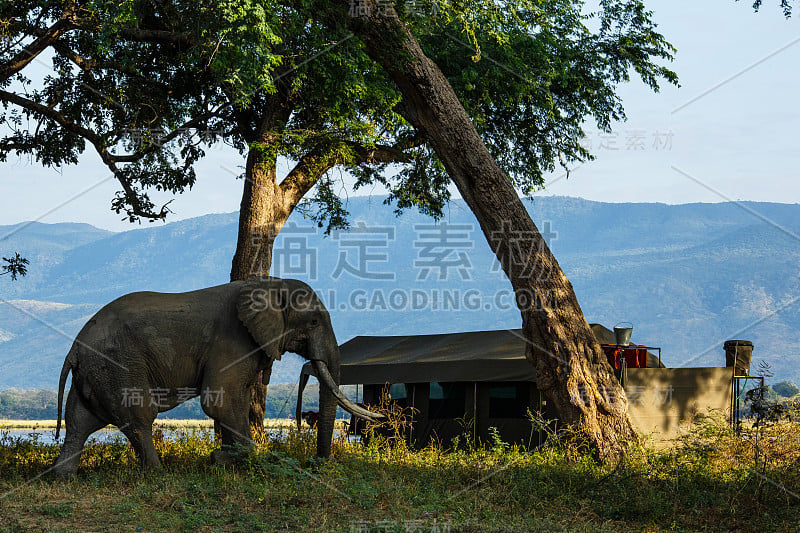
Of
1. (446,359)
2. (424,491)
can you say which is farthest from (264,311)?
(446,359)

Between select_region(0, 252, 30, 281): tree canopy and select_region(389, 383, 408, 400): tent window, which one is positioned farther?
select_region(389, 383, 408, 400): tent window

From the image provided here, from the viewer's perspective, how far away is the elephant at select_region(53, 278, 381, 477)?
10.9 meters

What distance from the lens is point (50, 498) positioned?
938cm

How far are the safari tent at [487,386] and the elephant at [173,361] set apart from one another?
10.2ft

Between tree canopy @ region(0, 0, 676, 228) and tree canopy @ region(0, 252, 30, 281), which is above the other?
tree canopy @ region(0, 0, 676, 228)

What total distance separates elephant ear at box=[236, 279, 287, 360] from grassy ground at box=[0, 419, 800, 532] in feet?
5.05

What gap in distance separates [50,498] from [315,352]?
3.97 metres

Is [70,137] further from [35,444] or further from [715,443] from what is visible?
[715,443]

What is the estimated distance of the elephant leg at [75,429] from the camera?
1084 cm

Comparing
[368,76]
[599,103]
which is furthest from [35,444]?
[599,103]

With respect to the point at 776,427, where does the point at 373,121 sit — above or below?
above

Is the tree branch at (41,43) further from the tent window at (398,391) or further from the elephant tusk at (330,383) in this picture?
the tent window at (398,391)

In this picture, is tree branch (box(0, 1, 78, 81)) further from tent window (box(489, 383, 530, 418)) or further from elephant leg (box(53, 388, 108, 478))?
tent window (box(489, 383, 530, 418))

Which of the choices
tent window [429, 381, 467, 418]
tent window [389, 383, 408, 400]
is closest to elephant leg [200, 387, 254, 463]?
tent window [429, 381, 467, 418]
